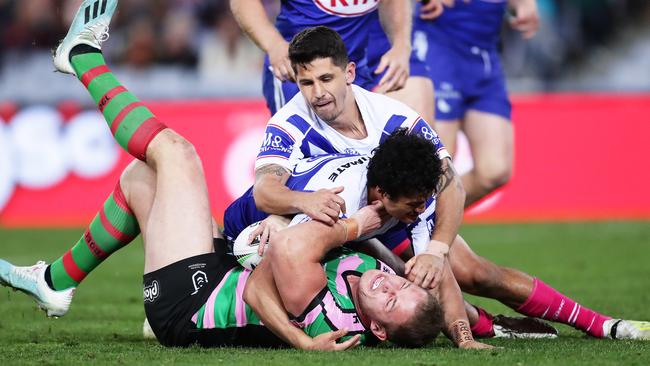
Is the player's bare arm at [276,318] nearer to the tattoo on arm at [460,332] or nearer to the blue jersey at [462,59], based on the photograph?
the tattoo on arm at [460,332]

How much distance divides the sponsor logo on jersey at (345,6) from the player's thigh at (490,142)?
6.75 feet

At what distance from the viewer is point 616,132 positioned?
14070 mm

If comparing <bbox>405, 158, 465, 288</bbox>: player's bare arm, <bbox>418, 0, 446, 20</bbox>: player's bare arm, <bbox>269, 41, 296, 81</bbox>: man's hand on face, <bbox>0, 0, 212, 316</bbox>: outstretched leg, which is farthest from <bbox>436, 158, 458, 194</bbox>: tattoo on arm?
<bbox>418, 0, 446, 20</bbox>: player's bare arm

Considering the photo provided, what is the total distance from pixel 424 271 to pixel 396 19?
2.37 m

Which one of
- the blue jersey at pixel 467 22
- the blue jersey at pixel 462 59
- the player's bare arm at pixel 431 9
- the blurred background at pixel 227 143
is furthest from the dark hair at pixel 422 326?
the blurred background at pixel 227 143

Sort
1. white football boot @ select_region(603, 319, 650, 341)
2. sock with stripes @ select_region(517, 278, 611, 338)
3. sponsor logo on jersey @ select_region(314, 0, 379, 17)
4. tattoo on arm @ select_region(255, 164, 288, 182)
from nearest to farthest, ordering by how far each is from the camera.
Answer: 1. tattoo on arm @ select_region(255, 164, 288, 182)
2. white football boot @ select_region(603, 319, 650, 341)
3. sock with stripes @ select_region(517, 278, 611, 338)
4. sponsor logo on jersey @ select_region(314, 0, 379, 17)

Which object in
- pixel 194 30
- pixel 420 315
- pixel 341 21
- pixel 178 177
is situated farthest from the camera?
pixel 194 30

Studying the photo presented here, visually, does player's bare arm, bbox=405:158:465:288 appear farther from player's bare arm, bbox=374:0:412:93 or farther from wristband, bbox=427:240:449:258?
player's bare arm, bbox=374:0:412:93

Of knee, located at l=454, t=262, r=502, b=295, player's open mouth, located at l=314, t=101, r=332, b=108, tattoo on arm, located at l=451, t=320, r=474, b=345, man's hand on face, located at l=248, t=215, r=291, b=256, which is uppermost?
player's open mouth, located at l=314, t=101, r=332, b=108

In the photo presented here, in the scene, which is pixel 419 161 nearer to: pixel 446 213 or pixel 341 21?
pixel 446 213

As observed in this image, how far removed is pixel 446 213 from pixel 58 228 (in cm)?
905

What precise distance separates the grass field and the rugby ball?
0.49 m

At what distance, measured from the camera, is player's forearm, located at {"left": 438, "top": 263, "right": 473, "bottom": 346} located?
5.65 m

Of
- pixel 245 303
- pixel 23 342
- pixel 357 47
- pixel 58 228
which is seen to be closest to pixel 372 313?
pixel 245 303
